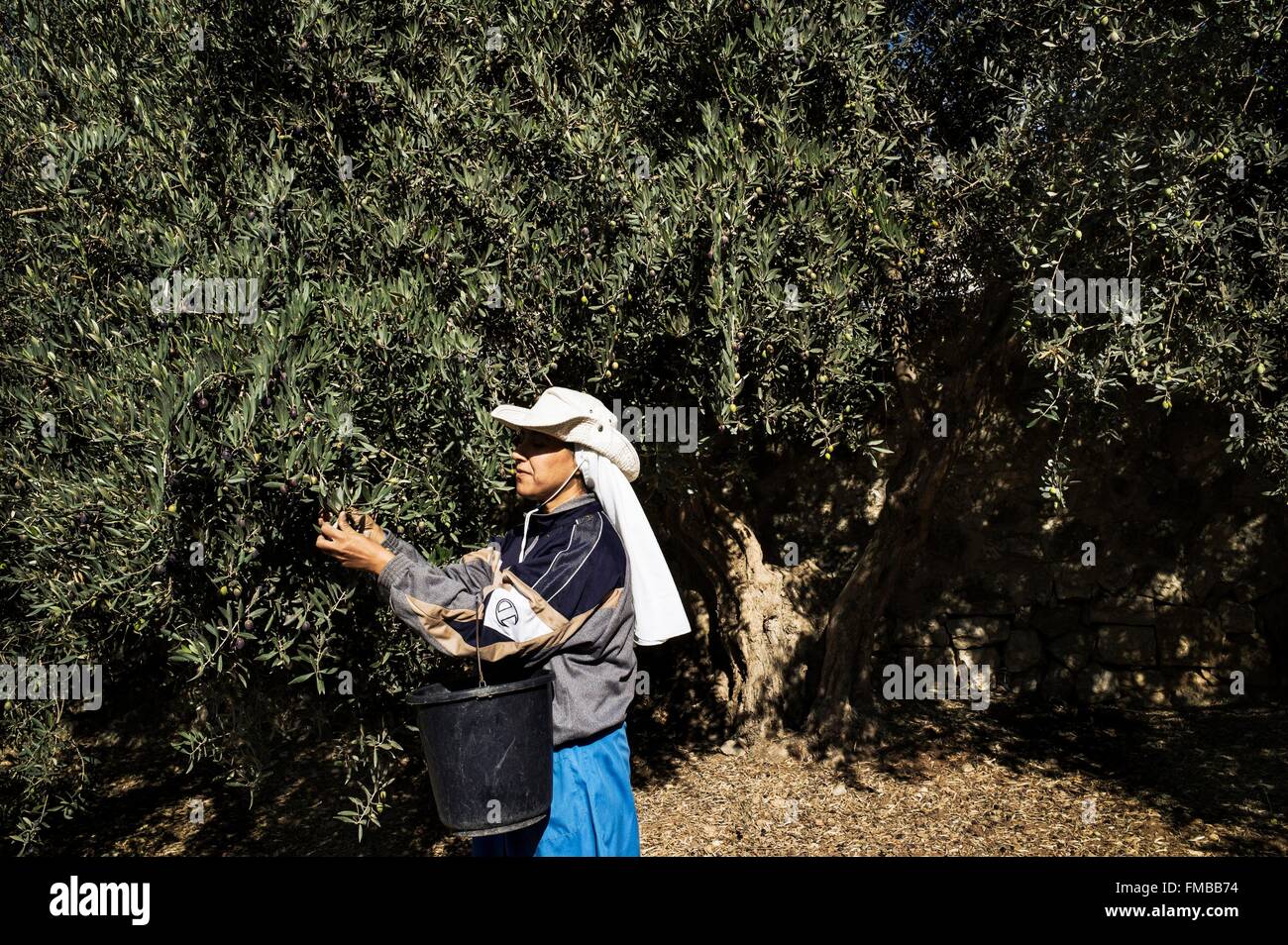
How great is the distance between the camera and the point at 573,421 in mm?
3750

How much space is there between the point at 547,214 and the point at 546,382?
91cm

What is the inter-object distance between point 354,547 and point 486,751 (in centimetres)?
82

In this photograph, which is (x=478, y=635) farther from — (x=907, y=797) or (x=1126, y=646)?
(x=1126, y=646)

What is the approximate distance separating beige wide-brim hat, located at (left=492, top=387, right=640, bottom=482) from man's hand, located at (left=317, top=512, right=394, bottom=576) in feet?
2.31

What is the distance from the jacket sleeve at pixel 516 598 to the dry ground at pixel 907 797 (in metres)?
4.01

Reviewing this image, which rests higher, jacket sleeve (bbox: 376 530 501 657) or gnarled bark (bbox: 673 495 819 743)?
jacket sleeve (bbox: 376 530 501 657)

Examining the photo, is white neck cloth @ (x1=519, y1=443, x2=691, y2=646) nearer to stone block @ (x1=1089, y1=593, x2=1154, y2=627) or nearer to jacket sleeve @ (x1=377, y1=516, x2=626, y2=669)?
jacket sleeve @ (x1=377, y1=516, x2=626, y2=669)

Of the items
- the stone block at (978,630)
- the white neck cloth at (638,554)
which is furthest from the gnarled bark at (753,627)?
the white neck cloth at (638,554)

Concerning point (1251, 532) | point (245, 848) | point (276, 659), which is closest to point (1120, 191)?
point (276, 659)

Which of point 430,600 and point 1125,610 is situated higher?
point 430,600

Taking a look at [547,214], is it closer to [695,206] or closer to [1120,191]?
[695,206]

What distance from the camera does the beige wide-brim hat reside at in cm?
371

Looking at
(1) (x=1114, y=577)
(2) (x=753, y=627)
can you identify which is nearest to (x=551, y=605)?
(2) (x=753, y=627)

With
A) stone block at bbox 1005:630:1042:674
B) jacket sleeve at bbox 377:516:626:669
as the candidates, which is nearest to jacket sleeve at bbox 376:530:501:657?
jacket sleeve at bbox 377:516:626:669
